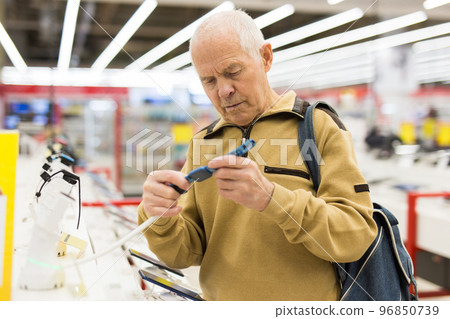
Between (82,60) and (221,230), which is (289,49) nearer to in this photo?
(221,230)

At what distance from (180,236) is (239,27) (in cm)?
45

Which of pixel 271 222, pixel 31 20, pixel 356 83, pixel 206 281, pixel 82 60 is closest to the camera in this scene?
pixel 271 222

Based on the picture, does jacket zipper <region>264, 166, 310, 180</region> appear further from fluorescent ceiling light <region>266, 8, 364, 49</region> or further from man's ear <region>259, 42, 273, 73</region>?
fluorescent ceiling light <region>266, 8, 364, 49</region>

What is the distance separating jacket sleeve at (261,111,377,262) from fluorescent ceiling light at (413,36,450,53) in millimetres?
4675

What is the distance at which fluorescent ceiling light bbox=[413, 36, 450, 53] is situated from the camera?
4889 mm

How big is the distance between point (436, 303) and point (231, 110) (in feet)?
1.72

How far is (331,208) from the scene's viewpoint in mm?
781

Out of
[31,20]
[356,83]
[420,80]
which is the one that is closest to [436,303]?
[420,80]

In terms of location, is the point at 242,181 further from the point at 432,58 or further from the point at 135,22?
the point at 432,58

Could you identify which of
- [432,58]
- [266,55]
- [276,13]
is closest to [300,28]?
[276,13]

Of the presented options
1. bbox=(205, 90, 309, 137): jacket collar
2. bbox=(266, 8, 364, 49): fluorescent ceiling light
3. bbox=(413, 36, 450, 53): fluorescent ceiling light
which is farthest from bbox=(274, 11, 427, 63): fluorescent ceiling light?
bbox=(205, 90, 309, 137): jacket collar

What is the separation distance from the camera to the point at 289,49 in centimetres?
288

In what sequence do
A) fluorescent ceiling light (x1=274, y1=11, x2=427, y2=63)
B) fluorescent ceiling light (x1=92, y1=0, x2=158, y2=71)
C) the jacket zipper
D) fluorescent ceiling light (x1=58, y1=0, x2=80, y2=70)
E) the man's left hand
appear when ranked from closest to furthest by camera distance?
1. the man's left hand
2. the jacket zipper
3. fluorescent ceiling light (x1=92, y1=0, x2=158, y2=71)
4. fluorescent ceiling light (x1=58, y1=0, x2=80, y2=70)
5. fluorescent ceiling light (x1=274, y1=11, x2=427, y2=63)

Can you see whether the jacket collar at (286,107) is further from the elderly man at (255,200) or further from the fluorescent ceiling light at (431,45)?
the fluorescent ceiling light at (431,45)
